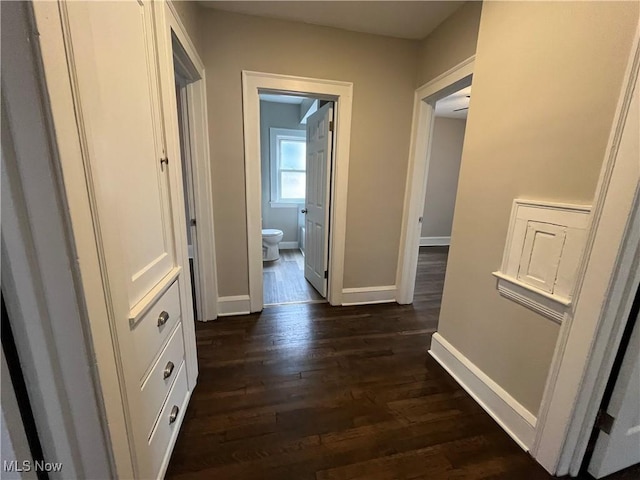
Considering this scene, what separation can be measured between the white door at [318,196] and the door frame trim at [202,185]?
1055 mm

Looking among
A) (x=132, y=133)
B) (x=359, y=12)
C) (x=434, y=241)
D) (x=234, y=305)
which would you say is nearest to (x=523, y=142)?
(x=359, y=12)

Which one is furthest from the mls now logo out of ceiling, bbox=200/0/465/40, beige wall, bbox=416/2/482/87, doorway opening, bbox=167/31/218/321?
beige wall, bbox=416/2/482/87

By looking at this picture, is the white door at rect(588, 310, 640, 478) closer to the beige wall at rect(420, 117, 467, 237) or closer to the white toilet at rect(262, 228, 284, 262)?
the white toilet at rect(262, 228, 284, 262)

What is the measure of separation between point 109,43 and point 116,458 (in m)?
1.20

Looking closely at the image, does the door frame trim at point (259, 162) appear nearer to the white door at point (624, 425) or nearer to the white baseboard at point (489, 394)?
the white baseboard at point (489, 394)

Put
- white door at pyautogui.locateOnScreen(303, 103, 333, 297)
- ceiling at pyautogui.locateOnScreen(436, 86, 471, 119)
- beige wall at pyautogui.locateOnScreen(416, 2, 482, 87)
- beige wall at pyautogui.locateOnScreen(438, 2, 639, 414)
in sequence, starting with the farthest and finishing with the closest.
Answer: ceiling at pyautogui.locateOnScreen(436, 86, 471, 119) → white door at pyautogui.locateOnScreen(303, 103, 333, 297) → beige wall at pyautogui.locateOnScreen(416, 2, 482, 87) → beige wall at pyautogui.locateOnScreen(438, 2, 639, 414)

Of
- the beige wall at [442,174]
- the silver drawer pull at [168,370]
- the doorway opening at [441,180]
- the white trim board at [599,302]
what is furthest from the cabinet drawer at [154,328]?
the beige wall at [442,174]

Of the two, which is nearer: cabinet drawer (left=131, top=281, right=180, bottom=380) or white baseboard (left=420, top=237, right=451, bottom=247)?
cabinet drawer (left=131, top=281, right=180, bottom=380)

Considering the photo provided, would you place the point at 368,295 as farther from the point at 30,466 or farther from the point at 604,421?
the point at 30,466

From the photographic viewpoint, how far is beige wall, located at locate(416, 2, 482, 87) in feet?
5.85

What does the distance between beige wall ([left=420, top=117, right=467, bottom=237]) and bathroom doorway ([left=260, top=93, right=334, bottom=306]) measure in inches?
99.9

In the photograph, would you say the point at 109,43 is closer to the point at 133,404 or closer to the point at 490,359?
the point at 133,404

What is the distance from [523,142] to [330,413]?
5.71ft

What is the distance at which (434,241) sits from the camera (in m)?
5.44
